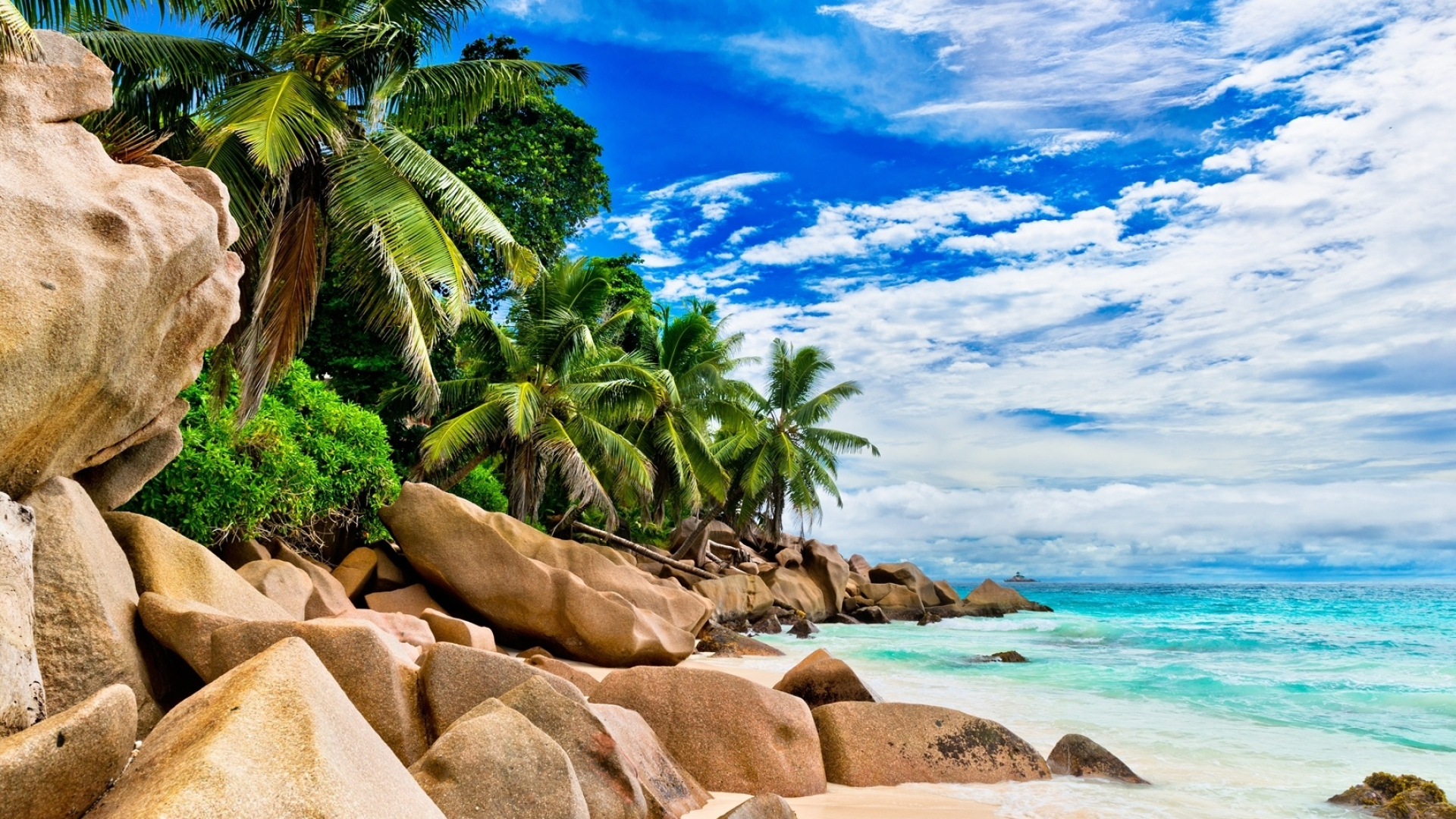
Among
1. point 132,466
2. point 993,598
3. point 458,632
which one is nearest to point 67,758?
point 132,466

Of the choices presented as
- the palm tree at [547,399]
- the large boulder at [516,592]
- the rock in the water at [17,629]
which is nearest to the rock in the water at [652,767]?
the rock in the water at [17,629]

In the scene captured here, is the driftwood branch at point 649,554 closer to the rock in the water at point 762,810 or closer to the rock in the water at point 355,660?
the rock in the water at point 355,660

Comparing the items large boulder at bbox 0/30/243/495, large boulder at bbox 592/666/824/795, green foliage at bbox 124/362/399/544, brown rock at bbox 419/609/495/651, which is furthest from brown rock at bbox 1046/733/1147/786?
green foliage at bbox 124/362/399/544

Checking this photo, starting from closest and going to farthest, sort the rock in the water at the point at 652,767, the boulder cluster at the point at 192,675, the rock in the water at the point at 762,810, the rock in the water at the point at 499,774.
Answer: the boulder cluster at the point at 192,675 < the rock in the water at the point at 499,774 < the rock in the water at the point at 762,810 < the rock in the water at the point at 652,767

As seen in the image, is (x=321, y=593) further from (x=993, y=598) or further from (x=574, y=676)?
(x=993, y=598)

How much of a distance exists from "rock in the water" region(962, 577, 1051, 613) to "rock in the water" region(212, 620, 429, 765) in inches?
1187

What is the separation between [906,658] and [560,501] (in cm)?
1407

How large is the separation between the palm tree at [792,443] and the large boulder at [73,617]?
2501 centimetres

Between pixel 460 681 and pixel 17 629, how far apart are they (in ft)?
6.74

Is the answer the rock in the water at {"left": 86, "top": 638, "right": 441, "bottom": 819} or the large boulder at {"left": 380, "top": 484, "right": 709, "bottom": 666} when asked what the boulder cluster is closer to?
the rock in the water at {"left": 86, "top": 638, "right": 441, "bottom": 819}

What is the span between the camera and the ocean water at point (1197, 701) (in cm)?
660

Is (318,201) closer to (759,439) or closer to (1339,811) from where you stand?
(1339,811)

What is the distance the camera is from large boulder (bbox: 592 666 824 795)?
19.5 ft

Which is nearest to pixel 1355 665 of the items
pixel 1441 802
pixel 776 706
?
pixel 1441 802
